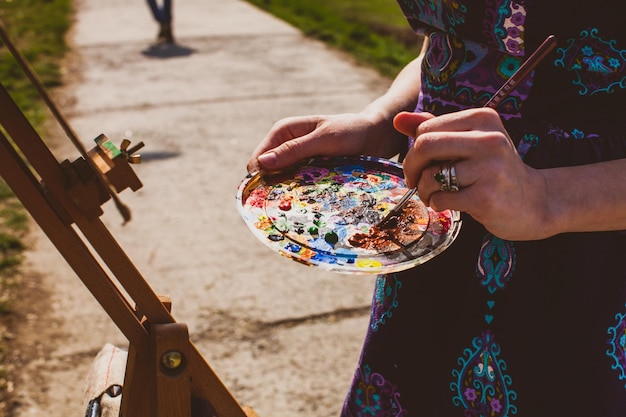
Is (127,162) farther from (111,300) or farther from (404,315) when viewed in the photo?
(404,315)

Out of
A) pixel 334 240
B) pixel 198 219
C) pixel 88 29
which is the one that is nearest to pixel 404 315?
pixel 334 240

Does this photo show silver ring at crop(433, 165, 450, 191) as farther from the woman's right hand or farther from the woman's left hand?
the woman's right hand

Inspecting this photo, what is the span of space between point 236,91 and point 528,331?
5.30 metres

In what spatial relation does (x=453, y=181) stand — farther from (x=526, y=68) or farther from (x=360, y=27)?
(x=360, y=27)

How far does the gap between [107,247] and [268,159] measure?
34 centimetres

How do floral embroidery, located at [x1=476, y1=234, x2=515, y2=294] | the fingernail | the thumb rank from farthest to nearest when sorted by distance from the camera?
the fingernail, floral embroidery, located at [x1=476, y1=234, x2=515, y2=294], the thumb

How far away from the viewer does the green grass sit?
699 centimetres

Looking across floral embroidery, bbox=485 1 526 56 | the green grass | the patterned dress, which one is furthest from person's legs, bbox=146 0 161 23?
floral embroidery, bbox=485 1 526 56

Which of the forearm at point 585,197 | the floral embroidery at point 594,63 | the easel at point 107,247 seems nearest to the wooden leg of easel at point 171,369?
the easel at point 107,247

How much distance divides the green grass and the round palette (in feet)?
17.3

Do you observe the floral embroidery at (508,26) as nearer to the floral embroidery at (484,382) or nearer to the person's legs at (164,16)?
the floral embroidery at (484,382)

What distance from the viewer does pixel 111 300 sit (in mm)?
1059

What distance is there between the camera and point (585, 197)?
3.17 feet

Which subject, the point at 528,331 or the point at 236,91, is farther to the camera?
the point at 236,91
